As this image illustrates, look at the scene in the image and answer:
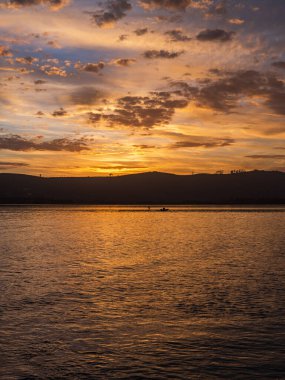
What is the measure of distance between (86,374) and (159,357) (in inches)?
123

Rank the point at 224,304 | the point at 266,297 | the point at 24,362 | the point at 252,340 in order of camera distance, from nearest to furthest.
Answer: the point at 24,362
the point at 252,340
the point at 224,304
the point at 266,297

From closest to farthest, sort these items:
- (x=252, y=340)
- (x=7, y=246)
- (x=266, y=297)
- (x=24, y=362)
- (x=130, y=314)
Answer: (x=24, y=362), (x=252, y=340), (x=130, y=314), (x=266, y=297), (x=7, y=246)

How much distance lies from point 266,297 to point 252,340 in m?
9.17

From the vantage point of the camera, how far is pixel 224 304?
27.3m

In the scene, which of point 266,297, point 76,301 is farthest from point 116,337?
point 266,297

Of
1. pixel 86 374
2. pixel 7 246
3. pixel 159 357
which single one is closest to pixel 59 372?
pixel 86 374

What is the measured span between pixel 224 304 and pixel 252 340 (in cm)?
694

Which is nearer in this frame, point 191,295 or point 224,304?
point 224,304

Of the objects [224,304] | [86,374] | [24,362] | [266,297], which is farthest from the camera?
[266,297]

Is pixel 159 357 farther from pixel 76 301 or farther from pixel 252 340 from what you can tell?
pixel 76 301

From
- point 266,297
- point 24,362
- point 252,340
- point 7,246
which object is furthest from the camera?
point 7,246

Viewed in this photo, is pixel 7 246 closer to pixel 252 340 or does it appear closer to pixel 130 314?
pixel 130 314

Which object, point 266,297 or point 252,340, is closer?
point 252,340

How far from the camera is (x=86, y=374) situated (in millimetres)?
16562
